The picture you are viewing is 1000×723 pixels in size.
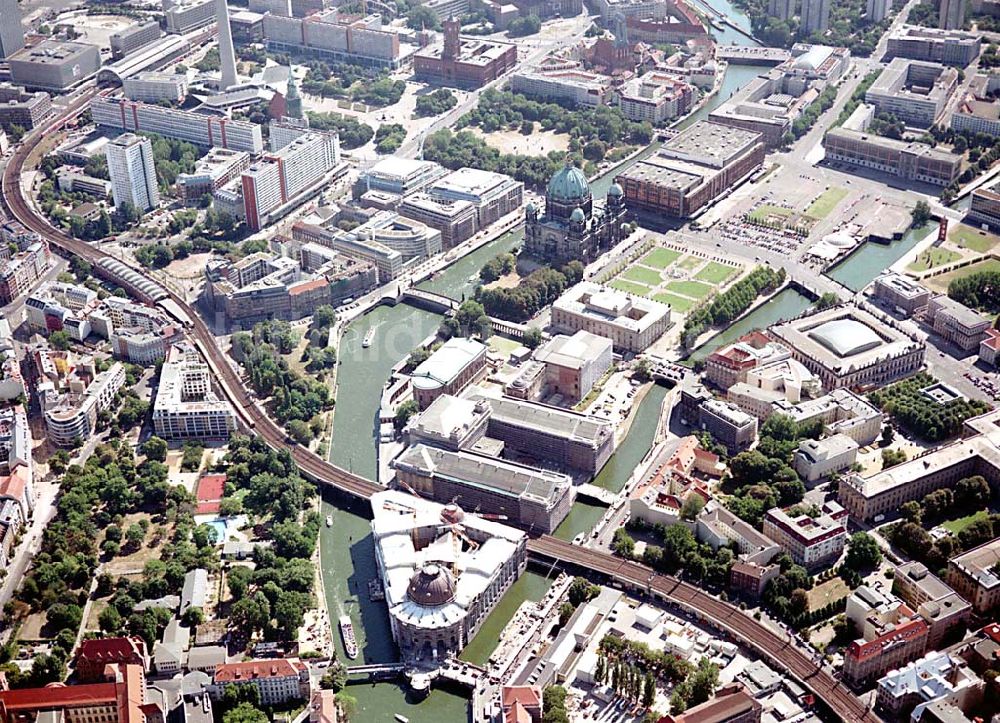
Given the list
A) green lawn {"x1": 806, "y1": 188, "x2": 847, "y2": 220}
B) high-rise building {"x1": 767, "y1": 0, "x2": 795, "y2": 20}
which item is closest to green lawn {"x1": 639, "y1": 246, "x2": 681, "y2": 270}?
green lawn {"x1": 806, "y1": 188, "x2": 847, "y2": 220}

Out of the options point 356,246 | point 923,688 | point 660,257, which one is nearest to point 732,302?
point 660,257

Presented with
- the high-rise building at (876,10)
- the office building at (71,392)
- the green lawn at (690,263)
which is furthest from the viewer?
the high-rise building at (876,10)

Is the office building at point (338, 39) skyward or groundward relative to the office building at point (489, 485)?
skyward

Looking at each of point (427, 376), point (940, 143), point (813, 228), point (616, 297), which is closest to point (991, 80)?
point (940, 143)

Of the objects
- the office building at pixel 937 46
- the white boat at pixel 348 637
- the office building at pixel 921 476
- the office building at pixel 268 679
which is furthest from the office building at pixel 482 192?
Result: the office building at pixel 268 679

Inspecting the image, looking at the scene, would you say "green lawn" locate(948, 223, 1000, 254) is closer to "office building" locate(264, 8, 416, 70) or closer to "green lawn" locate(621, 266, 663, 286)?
"green lawn" locate(621, 266, 663, 286)

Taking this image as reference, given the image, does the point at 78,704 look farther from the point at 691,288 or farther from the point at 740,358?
the point at 691,288

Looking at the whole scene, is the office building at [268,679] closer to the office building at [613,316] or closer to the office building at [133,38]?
the office building at [613,316]
